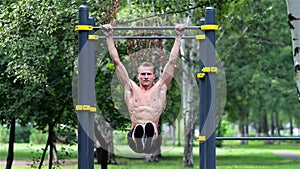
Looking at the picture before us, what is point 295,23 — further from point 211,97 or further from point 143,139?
point 143,139

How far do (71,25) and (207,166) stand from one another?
4627 mm

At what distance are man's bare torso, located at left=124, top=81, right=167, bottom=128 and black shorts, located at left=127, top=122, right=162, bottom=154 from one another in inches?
3.5

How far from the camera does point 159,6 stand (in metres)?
11.5

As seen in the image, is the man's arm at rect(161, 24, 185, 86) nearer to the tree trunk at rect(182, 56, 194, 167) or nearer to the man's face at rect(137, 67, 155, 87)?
the man's face at rect(137, 67, 155, 87)

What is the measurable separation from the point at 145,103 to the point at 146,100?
36 millimetres

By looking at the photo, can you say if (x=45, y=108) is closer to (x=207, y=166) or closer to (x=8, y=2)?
(x=8, y=2)

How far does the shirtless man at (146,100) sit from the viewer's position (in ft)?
24.7

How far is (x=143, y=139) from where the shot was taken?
7.50 m

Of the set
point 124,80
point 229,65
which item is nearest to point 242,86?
point 229,65

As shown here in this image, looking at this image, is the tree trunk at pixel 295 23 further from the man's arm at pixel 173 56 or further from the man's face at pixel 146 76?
the man's face at pixel 146 76

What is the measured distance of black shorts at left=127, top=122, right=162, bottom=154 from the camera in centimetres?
751

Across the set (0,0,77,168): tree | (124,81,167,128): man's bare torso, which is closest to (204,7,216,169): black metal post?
(124,81,167,128): man's bare torso

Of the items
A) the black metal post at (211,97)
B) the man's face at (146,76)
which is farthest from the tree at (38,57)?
the black metal post at (211,97)

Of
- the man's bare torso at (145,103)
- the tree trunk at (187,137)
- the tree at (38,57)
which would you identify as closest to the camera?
the man's bare torso at (145,103)
